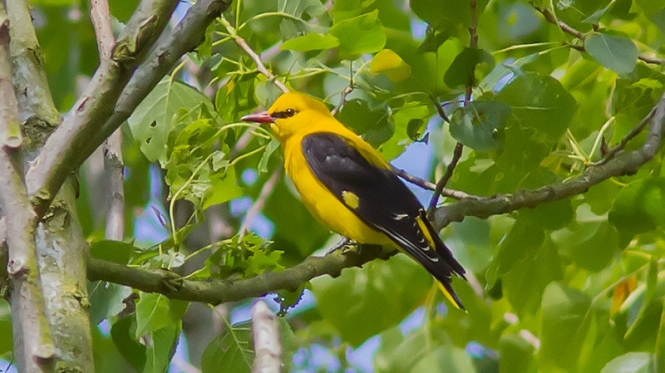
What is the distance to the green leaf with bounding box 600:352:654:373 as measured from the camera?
2266 millimetres

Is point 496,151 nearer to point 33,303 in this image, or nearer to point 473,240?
point 473,240

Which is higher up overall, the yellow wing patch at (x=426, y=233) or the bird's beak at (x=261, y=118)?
the bird's beak at (x=261, y=118)

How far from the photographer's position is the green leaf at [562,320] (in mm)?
2406

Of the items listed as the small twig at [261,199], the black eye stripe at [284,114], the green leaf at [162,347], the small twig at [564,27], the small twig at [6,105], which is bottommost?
the small twig at [261,199]

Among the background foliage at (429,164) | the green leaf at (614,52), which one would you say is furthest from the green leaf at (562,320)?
the green leaf at (614,52)

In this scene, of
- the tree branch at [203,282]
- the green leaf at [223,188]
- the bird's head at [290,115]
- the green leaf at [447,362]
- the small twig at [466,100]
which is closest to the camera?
the tree branch at [203,282]

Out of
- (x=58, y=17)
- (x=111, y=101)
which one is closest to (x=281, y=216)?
(x=58, y=17)

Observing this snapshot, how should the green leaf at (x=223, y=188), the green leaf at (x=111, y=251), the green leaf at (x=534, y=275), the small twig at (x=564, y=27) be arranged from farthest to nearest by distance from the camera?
the green leaf at (x=534, y=275) → the green leaf at (x=223, y=188) → the small twig at (x=564, y=27) → the green leaf at (x=111, y=251)

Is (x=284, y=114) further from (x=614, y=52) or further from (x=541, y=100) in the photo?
(x=614, y=52)

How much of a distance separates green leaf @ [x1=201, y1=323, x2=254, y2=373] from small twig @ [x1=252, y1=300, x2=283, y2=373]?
100cm

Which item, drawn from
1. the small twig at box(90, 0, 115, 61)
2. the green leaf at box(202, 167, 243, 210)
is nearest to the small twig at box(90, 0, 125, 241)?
the green leaf at box(202, 167, 243, 210)

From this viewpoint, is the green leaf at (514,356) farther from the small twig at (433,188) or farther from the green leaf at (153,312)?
the green leaf at (153,312)

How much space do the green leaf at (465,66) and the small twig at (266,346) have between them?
939mm

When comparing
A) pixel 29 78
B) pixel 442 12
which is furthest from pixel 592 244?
pixel 29 78
